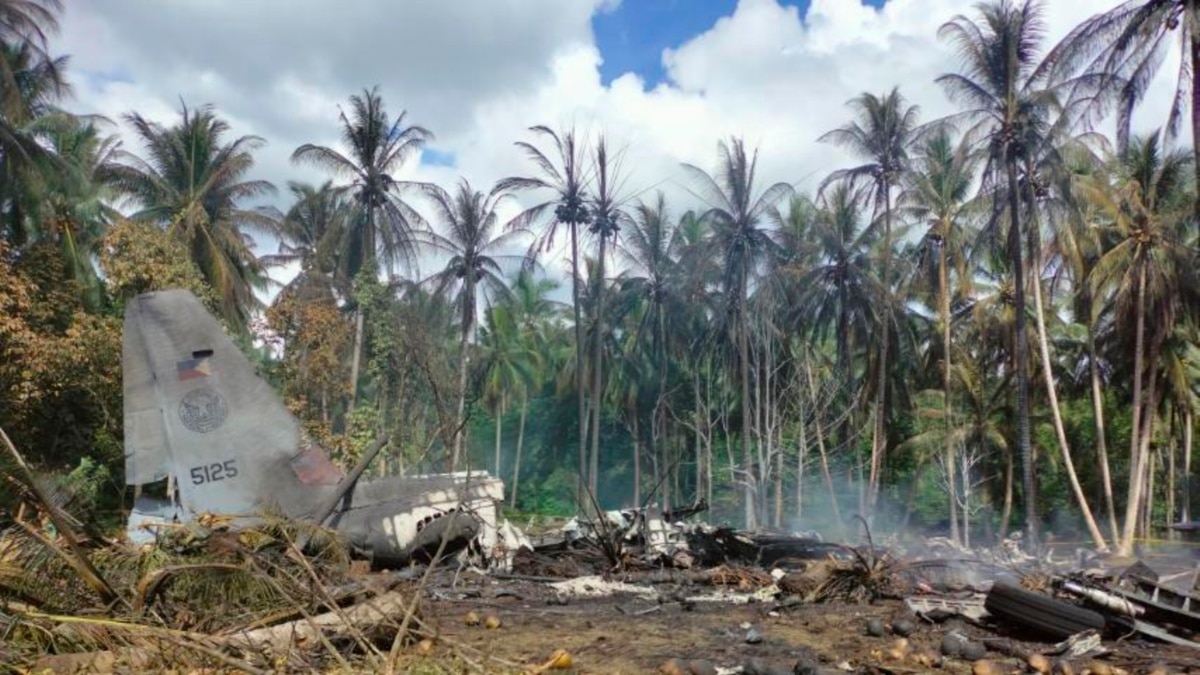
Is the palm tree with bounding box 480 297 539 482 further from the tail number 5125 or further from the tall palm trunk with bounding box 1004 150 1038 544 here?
the tail number 5125

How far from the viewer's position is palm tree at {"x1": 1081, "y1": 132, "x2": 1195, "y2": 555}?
25.6 meters

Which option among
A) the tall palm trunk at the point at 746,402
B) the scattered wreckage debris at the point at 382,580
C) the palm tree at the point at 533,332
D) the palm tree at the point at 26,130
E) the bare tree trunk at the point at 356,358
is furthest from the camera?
the palm tree at the point at 533,332

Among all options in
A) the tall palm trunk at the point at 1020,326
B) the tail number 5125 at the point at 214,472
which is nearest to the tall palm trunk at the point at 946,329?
the tall palm trunk at the point at 1020,326

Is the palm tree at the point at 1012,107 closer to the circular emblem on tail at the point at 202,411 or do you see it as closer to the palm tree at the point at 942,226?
the palm tree at the point at 942,226

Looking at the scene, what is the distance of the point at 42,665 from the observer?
18.3ft

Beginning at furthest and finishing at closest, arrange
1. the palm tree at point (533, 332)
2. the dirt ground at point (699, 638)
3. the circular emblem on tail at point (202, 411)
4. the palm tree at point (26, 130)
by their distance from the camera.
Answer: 1. the palm tree at point (533, 332)
2. the palm tree at point (26, 130)
3. the circular emblem on tail at point (202, 411)
4. the dirt ground at point (699, 638)

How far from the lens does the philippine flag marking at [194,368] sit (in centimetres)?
1159

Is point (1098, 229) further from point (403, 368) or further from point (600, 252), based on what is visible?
point (403, 368)

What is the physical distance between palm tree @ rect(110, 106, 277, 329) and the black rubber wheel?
2521 cm

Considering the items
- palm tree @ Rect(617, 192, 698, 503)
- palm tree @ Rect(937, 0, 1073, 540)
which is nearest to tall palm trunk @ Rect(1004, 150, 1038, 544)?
palm tree @ Rect(937, 0, 1073, 540)

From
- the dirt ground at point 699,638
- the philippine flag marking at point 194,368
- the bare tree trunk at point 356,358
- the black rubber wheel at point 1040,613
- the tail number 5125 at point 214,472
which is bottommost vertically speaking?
the dirt ground at point 699,638

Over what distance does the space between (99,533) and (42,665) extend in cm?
176

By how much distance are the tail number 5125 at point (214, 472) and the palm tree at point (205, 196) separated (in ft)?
60.5

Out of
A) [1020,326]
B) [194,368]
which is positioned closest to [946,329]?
[1020,326]
